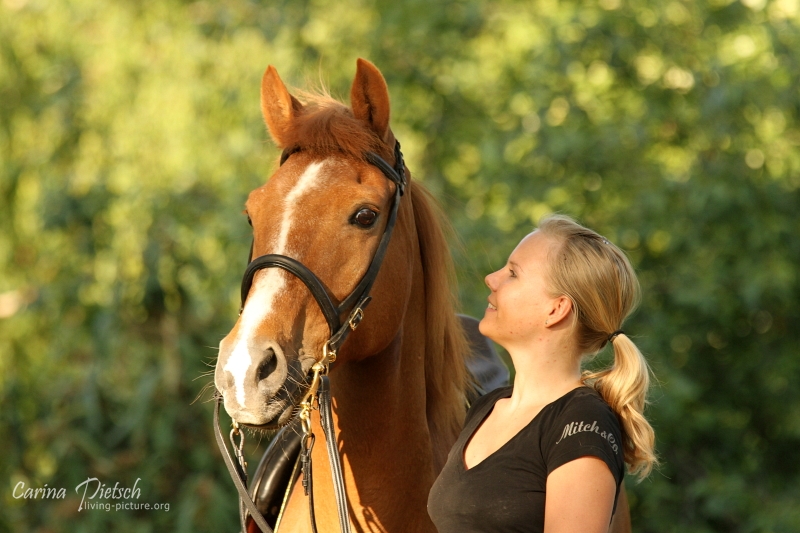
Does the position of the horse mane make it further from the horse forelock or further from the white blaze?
the white blaze

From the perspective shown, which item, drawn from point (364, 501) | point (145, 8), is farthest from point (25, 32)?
point (364, 501)

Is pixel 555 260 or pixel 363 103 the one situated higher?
pixel 363 103

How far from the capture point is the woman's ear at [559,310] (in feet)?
5.32

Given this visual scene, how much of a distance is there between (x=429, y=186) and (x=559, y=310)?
3754 millimetres

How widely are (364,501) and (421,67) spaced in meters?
4.48

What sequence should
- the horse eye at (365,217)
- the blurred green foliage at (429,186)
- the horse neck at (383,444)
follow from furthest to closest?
the blurred green foliage at (429,186), the horse neck at (383,444), the horse eye at (365,217)

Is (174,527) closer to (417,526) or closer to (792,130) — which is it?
(417,526)

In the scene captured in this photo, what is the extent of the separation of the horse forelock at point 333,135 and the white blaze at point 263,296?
63mm

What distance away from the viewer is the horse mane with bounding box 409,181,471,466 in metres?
2.16

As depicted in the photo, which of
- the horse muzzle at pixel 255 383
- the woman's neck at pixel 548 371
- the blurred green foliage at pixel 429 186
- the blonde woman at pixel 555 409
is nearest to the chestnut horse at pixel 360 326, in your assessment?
the horse muzzle at pixel 255 383

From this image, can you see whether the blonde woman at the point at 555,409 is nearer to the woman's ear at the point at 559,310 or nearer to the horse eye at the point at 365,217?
the woman's ear at the point at 559,310

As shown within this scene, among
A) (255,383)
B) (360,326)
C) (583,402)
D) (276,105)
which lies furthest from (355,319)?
(276,105)

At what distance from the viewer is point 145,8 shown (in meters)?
6.42

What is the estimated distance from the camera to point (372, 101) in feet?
6.63
